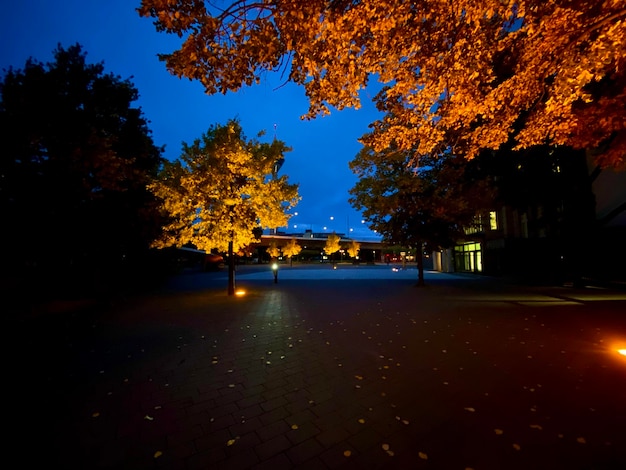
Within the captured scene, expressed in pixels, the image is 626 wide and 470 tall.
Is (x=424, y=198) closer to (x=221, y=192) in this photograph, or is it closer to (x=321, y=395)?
(x=221, y=192)

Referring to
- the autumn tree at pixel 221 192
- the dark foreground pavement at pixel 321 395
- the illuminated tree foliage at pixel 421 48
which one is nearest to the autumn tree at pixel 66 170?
the autumn tree at pixel 221 192

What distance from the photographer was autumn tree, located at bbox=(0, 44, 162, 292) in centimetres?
1042

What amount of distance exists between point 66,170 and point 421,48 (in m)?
12.3

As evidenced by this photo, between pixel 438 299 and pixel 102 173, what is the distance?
560 inches

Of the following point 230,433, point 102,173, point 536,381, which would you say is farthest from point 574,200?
point 102,173

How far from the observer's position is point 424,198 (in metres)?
16.4

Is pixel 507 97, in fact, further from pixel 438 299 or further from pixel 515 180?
pixel 515 180

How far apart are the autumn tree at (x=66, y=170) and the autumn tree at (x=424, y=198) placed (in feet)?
39.8

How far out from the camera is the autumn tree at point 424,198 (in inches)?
637

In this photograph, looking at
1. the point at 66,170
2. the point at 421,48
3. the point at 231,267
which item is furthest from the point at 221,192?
the point at 421,48

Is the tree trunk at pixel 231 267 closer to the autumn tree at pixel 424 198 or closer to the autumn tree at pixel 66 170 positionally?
the autumn tree at pixel 66 170

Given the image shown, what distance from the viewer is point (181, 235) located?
550 inches

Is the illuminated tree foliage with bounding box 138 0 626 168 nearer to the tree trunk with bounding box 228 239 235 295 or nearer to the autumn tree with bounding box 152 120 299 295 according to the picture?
the autumn tree with bounding box 152 120 299 295

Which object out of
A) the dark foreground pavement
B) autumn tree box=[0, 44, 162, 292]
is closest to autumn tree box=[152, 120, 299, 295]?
autumn tree box=[0, 44, 162, 292]
